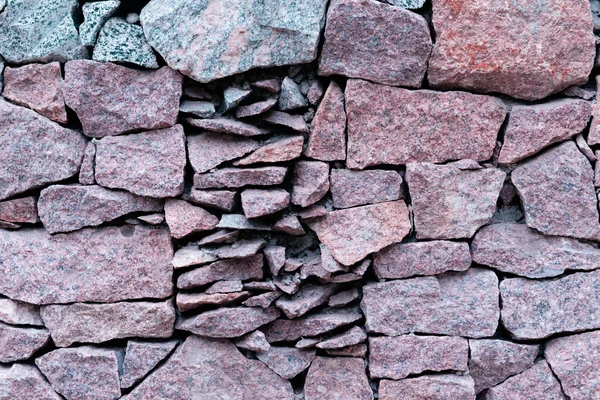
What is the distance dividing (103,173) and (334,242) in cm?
89

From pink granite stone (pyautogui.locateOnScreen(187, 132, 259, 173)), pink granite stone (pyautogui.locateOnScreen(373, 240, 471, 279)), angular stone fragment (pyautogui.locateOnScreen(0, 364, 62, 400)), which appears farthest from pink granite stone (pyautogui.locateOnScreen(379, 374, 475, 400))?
angular stone fragment (pyautogui.locateOnScreen(0, 364, 62, 400))

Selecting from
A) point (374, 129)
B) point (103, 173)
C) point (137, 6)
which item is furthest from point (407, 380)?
point (137, 6)

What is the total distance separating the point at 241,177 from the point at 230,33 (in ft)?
1.67

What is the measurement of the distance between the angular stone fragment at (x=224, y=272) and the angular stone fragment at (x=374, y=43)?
0.75 m

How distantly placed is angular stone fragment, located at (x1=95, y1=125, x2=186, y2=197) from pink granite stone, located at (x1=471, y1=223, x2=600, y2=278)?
1.17m

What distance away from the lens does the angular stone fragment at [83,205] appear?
211cm

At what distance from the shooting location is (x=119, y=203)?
2107 mm

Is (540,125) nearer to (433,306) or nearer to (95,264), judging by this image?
(433,306)

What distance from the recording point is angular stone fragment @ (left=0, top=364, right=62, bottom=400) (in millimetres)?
2188

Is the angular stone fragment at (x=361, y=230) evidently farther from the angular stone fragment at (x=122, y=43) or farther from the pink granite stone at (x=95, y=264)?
the angular stone fragment at (x=122, y=43)

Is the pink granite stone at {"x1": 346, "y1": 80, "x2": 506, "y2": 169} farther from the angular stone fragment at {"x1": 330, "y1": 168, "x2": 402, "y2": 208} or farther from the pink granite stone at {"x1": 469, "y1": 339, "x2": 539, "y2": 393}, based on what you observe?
the pink granite stone at {"x1": 469, "y1": 339, "x2": 539, "y2": 393}

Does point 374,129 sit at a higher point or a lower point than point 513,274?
higher

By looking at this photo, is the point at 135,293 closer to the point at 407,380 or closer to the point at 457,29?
the point at 407,380

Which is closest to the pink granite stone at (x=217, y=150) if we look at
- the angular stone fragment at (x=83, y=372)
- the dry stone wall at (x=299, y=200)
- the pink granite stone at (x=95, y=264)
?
the dry stone wall at (x=299, y=200)
